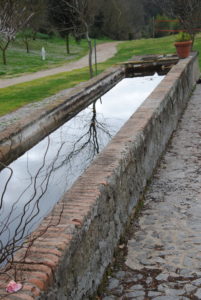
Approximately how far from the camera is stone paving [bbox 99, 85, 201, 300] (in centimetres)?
348

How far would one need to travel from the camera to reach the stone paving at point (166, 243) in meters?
3.48

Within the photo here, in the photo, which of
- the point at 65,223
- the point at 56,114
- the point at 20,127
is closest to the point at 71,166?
the point at 20,127

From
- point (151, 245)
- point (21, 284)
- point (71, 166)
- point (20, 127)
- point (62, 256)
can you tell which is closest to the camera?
point (21, 284)

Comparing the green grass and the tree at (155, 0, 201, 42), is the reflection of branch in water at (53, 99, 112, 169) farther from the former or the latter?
the green grass


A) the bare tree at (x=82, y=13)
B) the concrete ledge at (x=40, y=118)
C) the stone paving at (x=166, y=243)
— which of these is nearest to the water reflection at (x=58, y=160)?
the concrete ledge at (x=40, y=118)

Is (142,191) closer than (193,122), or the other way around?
(142,191)

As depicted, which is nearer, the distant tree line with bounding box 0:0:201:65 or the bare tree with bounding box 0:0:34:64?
the bare tree with bounding box 0:0:34:64

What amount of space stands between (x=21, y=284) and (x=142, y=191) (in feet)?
10.3

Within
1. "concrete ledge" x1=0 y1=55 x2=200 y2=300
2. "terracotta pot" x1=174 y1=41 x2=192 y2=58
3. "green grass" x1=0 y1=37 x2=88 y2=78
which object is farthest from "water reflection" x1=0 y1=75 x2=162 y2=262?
"green grass" x1=0 y1=37 x2=88 y2=78

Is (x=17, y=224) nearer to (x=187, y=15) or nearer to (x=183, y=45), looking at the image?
(x=183, y=45)

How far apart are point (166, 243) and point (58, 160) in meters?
3.18

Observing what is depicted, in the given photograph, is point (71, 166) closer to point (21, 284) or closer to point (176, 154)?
point (176, 154)

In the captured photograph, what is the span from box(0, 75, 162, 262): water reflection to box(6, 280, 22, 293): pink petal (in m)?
1.28

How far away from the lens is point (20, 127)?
7188 mm
